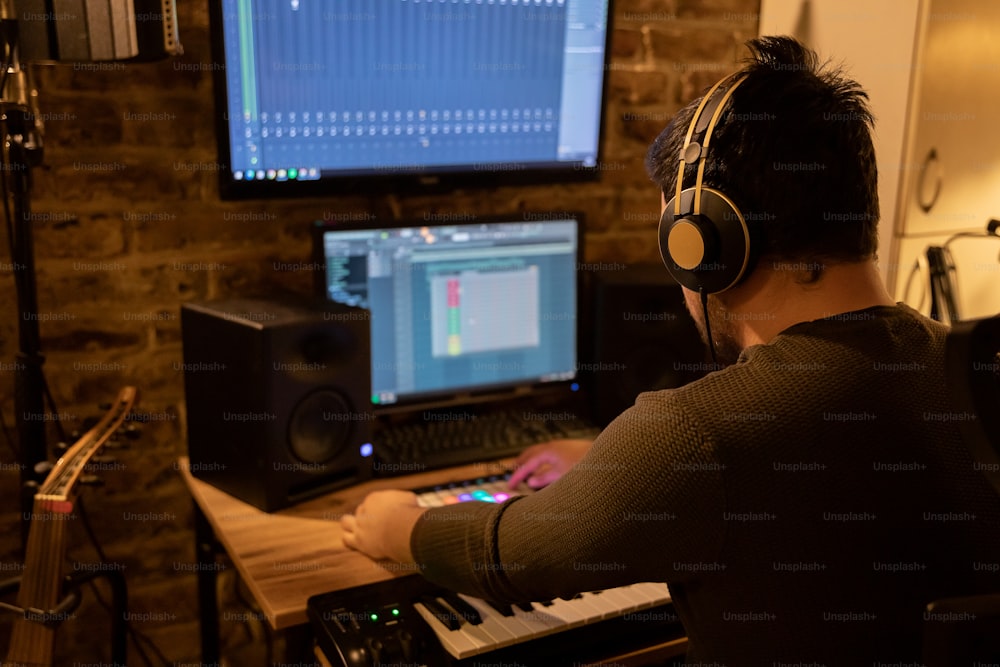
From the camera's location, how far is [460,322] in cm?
190

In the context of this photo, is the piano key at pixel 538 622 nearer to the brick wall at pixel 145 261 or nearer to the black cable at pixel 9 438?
the brick wall at pixel 145 261

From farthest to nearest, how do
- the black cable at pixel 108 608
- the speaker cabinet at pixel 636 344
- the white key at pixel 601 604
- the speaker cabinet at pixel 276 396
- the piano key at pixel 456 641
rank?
1. the speaker cabinet at pixel 636 344
2. the black cable at pixel 108 608
3. the speaker cabinet at pixel 276 396
4. the white key at pixel 601 604
5. the piano key at pixel 456 641

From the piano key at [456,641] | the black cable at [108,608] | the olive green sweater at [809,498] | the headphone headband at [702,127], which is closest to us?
the olive green sweater at [809,498]

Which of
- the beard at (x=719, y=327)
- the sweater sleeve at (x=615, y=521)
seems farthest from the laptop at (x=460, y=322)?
the beard at (x=719, y=327)

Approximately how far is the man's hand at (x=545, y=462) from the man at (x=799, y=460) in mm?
604

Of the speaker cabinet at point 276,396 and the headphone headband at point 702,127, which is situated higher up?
the headphone headband at point 702,127

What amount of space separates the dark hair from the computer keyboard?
91cm

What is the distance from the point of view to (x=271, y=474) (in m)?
1.57

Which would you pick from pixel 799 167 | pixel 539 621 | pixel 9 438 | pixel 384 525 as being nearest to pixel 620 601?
pixel 539 621

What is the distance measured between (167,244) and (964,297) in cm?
162

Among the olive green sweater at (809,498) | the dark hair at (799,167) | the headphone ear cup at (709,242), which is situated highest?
the dark hair at (799,167)

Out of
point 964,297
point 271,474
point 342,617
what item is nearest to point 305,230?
point 271,474

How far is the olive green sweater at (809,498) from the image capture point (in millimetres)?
966

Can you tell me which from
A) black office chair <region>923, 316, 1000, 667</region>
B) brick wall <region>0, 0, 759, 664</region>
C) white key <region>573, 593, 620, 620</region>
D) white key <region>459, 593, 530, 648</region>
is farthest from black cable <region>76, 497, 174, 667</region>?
black office chair <region>923, 316, 1000, 667</region>
